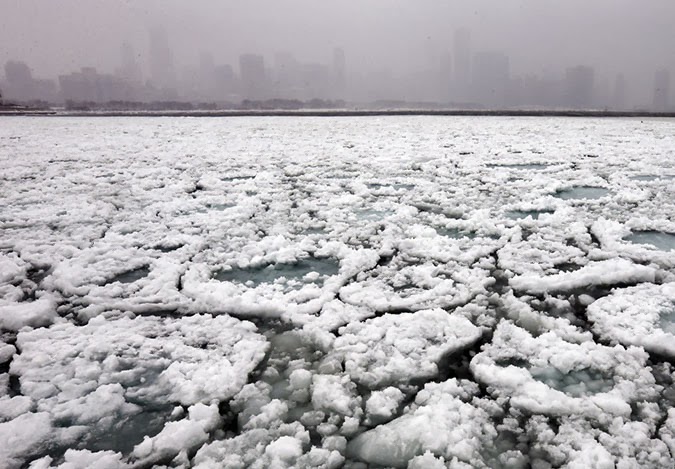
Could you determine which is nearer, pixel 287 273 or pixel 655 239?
pixel 287 273

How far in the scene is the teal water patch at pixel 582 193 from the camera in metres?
4.07

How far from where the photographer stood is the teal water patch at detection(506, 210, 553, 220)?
345 centimetres

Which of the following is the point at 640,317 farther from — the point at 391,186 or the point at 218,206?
the point at 218,206

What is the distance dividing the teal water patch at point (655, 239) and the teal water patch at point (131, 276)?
308 centimetres

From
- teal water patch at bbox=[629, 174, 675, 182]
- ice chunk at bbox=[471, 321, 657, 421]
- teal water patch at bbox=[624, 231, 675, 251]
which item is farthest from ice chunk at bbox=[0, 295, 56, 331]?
teal water patch at bbox=[629, 174, 675, 182]

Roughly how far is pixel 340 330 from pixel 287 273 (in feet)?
2.43

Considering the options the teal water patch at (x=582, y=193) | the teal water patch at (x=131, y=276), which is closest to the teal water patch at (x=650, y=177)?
the teal water patch at (x=582, y=193)

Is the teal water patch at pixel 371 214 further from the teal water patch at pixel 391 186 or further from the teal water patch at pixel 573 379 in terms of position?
the teal water patch at pixel 573 379

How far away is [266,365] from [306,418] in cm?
34

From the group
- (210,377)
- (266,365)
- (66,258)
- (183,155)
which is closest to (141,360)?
(210,377)

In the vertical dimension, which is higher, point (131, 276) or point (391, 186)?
point (391, 186)

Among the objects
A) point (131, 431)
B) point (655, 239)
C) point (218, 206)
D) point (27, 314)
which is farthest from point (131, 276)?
point (655, 239)

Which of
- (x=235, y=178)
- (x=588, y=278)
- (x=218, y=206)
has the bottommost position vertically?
(x=588, y=278)

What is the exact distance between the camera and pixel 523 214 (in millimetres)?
3535
